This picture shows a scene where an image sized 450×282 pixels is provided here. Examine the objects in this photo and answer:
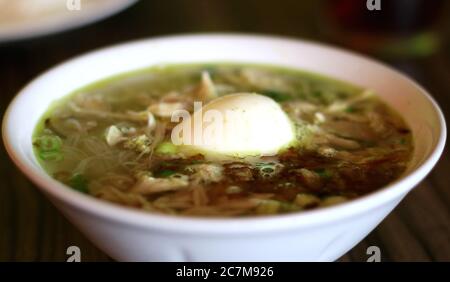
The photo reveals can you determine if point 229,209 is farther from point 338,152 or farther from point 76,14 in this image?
point 76,14

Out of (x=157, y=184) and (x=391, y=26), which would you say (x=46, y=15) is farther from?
(x=391, y=26)

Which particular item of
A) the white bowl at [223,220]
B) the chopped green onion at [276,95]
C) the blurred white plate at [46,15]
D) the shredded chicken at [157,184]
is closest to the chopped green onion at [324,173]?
the white bowl at [223,220]

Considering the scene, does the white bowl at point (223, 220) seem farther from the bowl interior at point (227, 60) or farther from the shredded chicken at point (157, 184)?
the shredded chicken at point (157, 184)

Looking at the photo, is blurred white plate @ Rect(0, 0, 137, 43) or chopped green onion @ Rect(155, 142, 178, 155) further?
blurred white plate @ Rect(0, 0, 137, 43)

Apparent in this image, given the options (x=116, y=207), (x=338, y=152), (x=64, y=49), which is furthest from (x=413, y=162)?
(x=64, y=49)

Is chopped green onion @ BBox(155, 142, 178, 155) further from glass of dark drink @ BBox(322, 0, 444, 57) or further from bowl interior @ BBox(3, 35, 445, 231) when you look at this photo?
glass of dark drink @ BBox(322, 0, 444, 57)

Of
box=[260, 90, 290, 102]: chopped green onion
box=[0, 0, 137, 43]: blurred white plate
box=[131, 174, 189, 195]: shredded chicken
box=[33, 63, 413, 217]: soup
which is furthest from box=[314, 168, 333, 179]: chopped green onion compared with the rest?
box=[0, 0, 137, 43]: blurred white plate
